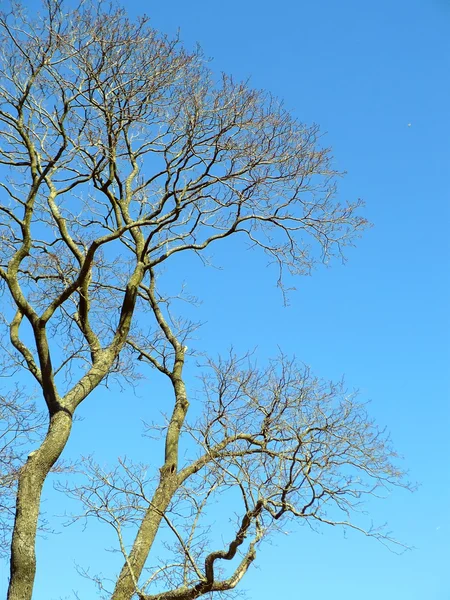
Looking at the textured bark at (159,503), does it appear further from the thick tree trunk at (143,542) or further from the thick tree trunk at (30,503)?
the thick tree trunk at (30,503)

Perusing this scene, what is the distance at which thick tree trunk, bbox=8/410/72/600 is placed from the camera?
7023mm

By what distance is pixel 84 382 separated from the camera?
8484 mm

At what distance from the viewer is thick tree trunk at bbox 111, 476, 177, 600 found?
796 cm

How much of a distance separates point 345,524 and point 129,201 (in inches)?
189

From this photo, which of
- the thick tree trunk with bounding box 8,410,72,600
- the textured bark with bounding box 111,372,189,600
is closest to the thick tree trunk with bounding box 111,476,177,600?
the textured bark with bounding box 111,372,189,600

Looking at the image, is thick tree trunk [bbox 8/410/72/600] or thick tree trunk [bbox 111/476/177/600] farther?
thick tree trunk [bbox 111/476/177/600]

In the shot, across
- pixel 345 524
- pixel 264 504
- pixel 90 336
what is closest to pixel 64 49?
pixel 90 336

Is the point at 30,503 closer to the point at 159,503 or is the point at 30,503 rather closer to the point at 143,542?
the point at 143,542

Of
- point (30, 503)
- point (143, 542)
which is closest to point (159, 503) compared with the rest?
point (143, 542)

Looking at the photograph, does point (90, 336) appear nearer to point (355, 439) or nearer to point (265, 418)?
point (265, 418)

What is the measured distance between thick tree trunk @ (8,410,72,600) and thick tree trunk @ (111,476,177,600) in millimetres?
1071

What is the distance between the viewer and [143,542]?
8.29m

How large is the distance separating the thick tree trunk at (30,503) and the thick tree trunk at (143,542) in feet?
3.51

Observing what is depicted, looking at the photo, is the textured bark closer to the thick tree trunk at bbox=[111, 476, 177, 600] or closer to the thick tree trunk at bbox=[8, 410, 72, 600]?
the thick tree trunk at bbox=[111, 476, 177, 600]
